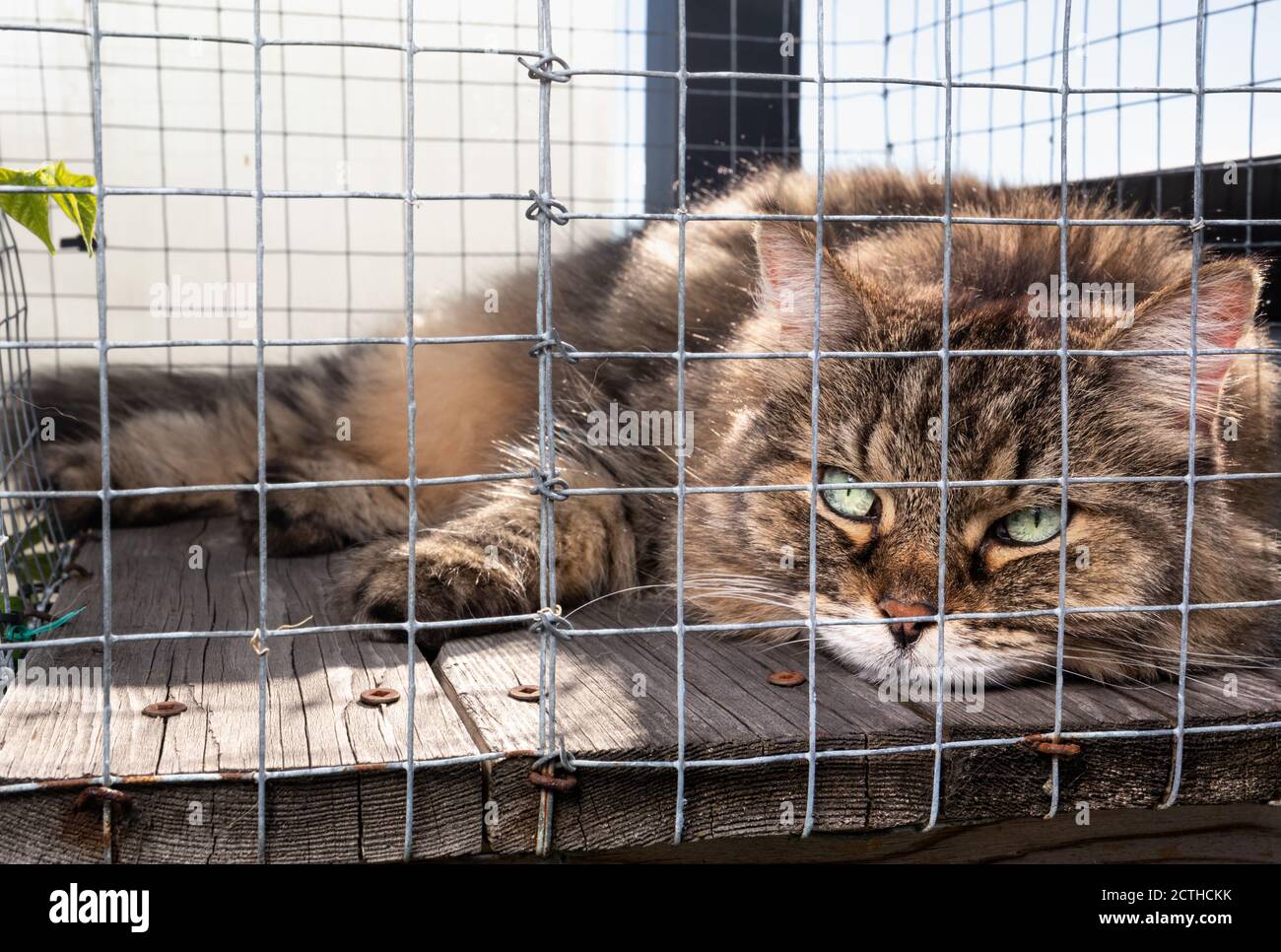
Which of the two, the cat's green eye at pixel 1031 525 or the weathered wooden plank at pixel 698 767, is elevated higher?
the cat's green eye at pixel 1031 525

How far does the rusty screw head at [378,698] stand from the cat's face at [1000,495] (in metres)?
0.59

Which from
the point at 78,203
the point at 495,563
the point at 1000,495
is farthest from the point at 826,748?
the point at 78,203

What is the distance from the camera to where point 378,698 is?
172 cm

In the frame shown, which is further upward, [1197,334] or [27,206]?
[27,206]

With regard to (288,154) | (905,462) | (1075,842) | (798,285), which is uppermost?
(288,154)

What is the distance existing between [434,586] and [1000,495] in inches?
38.0

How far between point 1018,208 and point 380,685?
1.64 m

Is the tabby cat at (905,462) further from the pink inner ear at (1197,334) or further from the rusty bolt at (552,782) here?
the rusty bolt at (552,782)

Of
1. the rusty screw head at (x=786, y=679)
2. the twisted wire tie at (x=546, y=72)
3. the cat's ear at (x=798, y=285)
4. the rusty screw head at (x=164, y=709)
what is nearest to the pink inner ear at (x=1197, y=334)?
the cat's ear at (x=798, y=285)

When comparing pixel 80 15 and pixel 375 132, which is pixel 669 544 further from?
pixel 80 15

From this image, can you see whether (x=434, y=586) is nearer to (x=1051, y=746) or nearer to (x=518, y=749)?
(x=518, y=749)

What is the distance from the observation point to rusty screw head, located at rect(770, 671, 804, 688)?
1884 millimetres

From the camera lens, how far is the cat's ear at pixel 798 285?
6.51 ft

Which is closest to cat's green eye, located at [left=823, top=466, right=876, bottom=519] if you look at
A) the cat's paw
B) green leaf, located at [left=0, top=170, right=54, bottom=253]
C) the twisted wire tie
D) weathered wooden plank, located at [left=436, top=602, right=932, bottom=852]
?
weathered wooden plank, located at [left=436, top=602, right=932, bottom=852]
